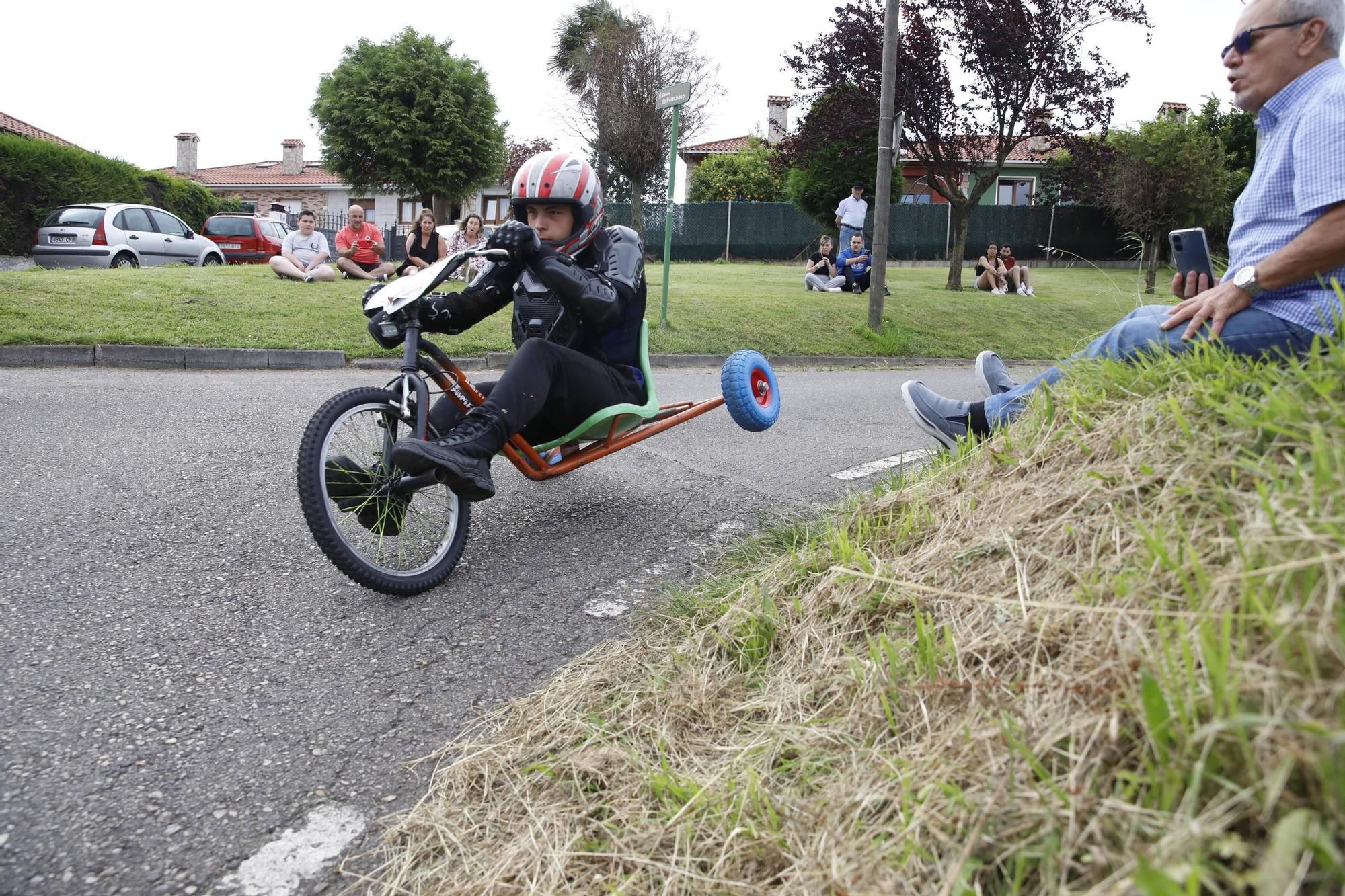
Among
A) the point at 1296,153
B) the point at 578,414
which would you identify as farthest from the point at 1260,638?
the point at 578,414

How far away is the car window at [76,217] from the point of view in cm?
1816

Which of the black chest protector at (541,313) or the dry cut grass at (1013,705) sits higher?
the black chest protector at (541,313)

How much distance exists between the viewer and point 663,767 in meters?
1.92

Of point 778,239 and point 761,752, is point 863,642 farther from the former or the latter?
point 778,239

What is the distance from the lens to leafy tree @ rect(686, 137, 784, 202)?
41.0 m

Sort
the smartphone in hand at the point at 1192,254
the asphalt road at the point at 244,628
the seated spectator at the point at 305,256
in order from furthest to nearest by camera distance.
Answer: the seated spectator at the point at 305,256
the smartphone in hand at the point at 1192,254
the asphalt road at the point at 244,628

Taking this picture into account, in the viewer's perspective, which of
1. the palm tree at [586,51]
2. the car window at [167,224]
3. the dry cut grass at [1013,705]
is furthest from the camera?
the palm tree at [586,51]

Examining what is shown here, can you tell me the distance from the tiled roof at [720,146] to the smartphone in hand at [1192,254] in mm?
45742

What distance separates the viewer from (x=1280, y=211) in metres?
2.65

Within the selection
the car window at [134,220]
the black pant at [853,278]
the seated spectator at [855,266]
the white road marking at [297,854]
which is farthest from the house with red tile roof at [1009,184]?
the white road marking at [297,854]

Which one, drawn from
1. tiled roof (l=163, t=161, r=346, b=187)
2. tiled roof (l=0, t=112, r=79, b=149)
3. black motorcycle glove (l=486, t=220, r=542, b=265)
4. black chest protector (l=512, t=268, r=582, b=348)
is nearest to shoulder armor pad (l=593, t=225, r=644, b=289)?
black chest protector (l=512, t=268, r=582, b=348)

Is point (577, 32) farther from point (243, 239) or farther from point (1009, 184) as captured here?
point (243, 239)

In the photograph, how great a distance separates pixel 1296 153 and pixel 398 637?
2719 mm

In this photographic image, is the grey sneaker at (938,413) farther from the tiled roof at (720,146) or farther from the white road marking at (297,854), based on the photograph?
the tiled roof at (720,146)
